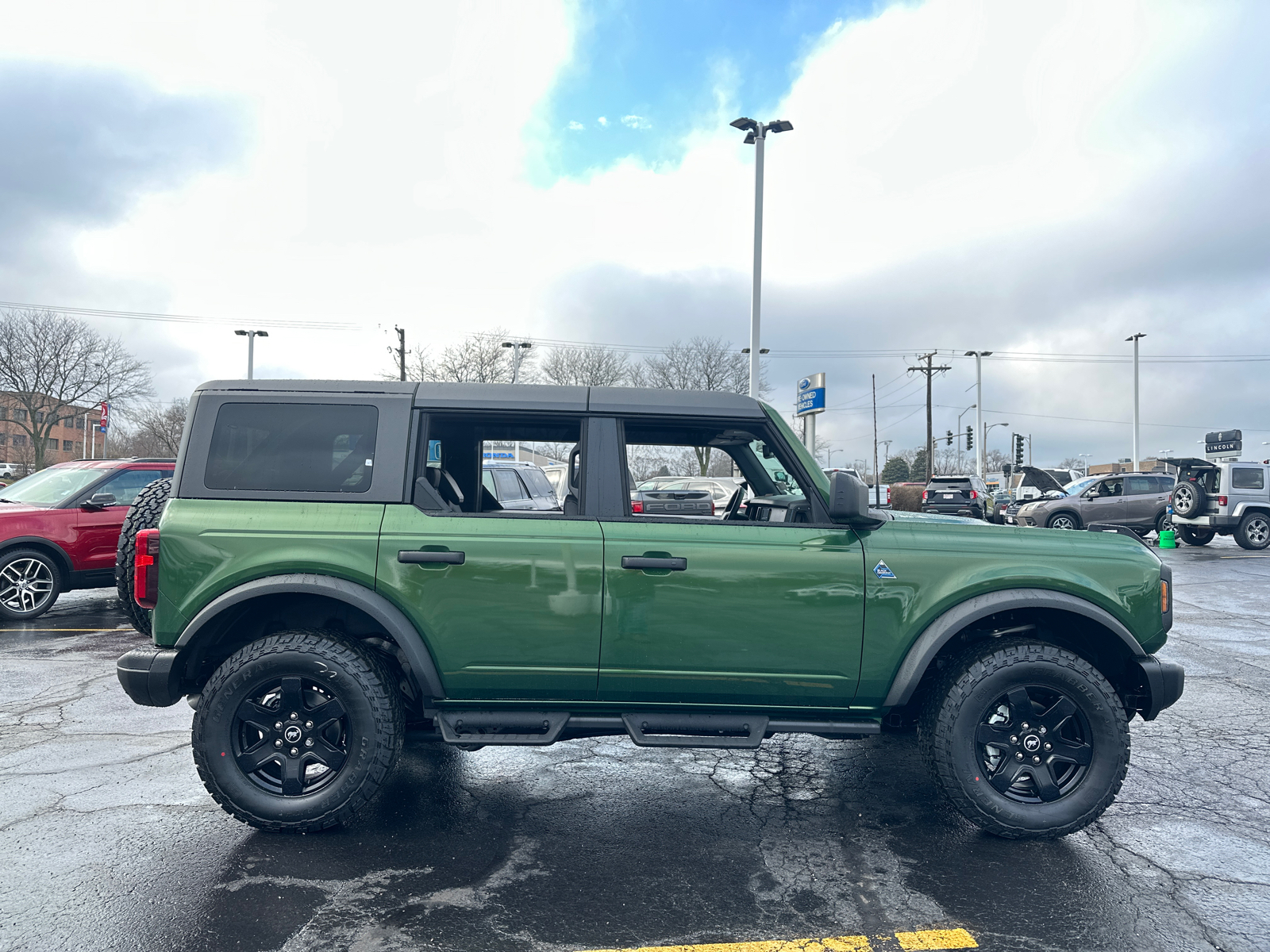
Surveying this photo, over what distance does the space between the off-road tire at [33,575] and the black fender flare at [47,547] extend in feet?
0.13

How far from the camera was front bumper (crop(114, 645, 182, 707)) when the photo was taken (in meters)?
3.55

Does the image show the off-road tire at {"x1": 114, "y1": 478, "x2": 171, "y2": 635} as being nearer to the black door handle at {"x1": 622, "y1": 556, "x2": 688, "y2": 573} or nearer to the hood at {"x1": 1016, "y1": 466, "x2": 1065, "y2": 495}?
the black door handle at {"x1": 622, "y1": 556, "x2": 688, "y2": 573}

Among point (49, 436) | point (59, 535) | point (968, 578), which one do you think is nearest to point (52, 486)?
point (59, 535)

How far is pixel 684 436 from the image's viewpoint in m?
4.18

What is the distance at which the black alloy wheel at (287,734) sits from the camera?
3.60 metres

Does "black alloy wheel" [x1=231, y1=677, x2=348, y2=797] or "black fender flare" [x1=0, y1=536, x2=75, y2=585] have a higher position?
"black fender flare" [x1=0, y1=536, x2=75, y2=585]

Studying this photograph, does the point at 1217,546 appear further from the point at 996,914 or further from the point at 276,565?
the point at 276,565

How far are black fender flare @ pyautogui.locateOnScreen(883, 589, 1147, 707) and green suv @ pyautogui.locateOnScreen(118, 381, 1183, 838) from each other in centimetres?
1

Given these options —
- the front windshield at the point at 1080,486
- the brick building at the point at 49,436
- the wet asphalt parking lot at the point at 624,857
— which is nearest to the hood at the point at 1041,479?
the front windshield at the point at 1080,486

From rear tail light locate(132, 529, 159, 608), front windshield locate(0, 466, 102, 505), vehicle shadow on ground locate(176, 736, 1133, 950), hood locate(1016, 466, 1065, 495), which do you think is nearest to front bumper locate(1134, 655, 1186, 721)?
vehicle shadow on ground locate(176, 736, 1133, 950)

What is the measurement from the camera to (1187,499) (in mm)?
19719

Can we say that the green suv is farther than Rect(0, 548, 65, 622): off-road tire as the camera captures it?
No

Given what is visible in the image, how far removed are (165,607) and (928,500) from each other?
24.6m

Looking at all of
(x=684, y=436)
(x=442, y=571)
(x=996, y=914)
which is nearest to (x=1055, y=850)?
(x=996, y=914)
